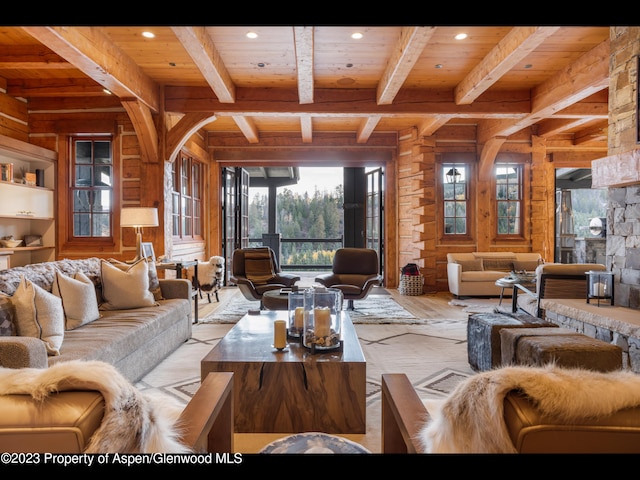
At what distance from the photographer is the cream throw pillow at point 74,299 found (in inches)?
107

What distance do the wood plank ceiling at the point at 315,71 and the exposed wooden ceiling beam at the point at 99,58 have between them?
0.5 inches

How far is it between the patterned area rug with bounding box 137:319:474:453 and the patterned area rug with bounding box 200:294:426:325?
20 cm

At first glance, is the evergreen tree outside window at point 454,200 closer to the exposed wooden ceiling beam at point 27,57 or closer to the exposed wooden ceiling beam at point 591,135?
the exposed wooden ceiling beam at point 591,135

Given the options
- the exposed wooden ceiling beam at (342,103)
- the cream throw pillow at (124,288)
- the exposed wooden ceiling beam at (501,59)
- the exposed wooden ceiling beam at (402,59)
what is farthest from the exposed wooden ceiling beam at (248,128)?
the cream throw pillow at (124,288)

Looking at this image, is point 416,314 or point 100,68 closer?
point 100,68

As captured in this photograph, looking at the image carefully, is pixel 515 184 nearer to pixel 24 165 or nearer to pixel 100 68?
pixel 100 68

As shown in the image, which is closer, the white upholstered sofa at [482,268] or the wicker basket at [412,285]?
the white upholstered sofa at [482,268]

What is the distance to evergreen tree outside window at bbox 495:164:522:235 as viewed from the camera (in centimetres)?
751

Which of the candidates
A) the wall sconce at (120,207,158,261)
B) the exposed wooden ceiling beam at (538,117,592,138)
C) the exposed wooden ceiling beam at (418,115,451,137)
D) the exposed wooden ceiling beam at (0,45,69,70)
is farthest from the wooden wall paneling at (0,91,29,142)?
the exposed wooden ceiling beam at (538,117,592,138)

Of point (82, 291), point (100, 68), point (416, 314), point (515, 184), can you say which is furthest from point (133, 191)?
point (515, 184)

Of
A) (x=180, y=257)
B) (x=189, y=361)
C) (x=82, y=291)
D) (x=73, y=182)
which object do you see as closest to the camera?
(x=82, y=291)

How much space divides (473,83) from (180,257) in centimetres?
457

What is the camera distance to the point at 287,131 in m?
7.59
